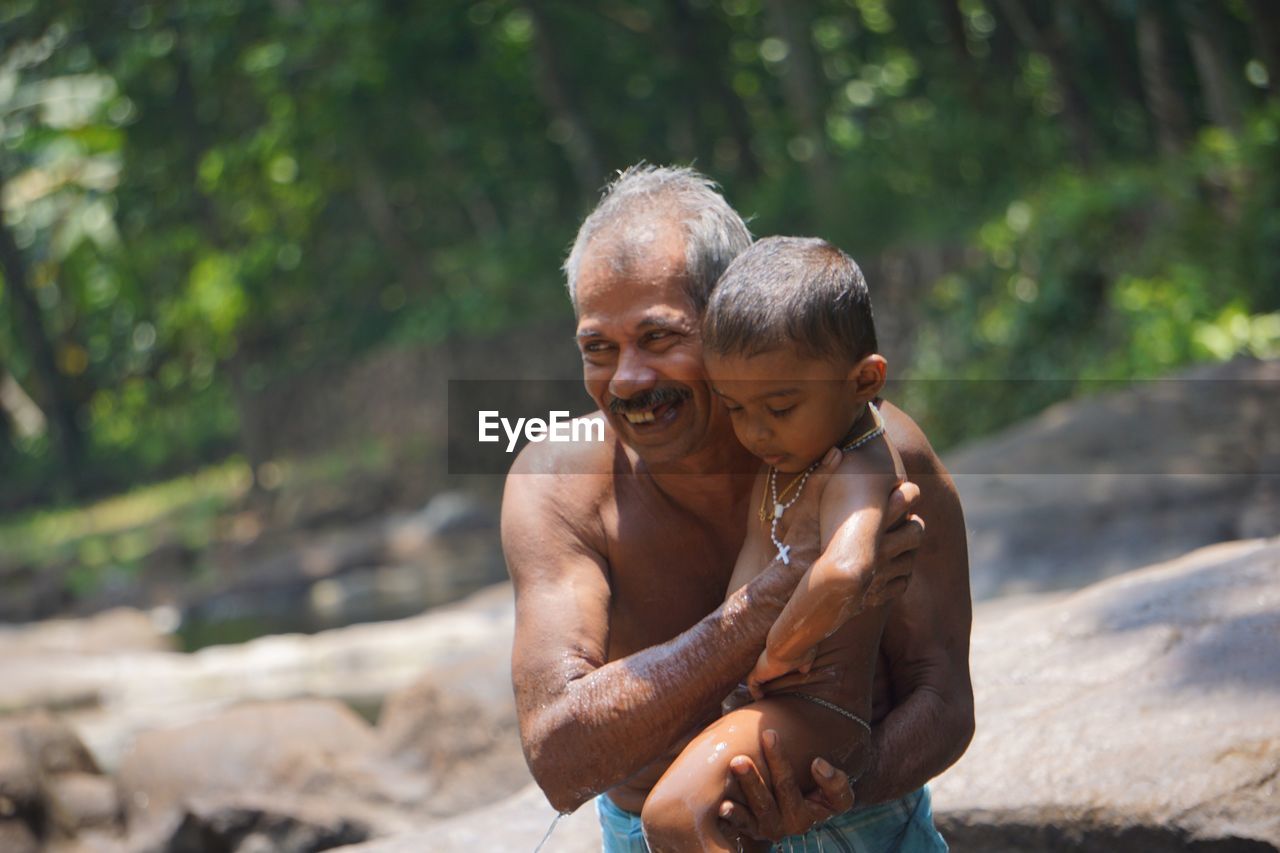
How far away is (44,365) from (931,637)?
81.1ft

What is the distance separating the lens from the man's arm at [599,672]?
7.84 feet

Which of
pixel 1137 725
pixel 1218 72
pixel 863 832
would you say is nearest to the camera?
pixel 863 832

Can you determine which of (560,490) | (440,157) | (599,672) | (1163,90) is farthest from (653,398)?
(440,157)

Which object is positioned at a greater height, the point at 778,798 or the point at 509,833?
the point at 778,798

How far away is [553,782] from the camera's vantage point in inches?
97.7

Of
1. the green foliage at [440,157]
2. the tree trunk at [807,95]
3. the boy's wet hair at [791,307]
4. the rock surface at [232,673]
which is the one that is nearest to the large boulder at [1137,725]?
the boy's wet hair at [791,307]

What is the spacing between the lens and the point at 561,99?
1948 centimetres

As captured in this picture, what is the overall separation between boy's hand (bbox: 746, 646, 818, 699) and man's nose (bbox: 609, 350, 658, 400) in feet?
1.83

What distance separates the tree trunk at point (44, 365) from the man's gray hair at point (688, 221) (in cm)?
2330

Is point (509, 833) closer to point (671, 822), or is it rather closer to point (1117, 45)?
point (671, 822)

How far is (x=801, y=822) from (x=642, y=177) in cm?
131

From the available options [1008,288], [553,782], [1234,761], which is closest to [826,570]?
[553,782]

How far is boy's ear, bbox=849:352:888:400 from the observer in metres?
2.45

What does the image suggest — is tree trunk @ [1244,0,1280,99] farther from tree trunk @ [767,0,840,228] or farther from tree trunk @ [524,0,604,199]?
tree trunk @ [524,0,604,199]
